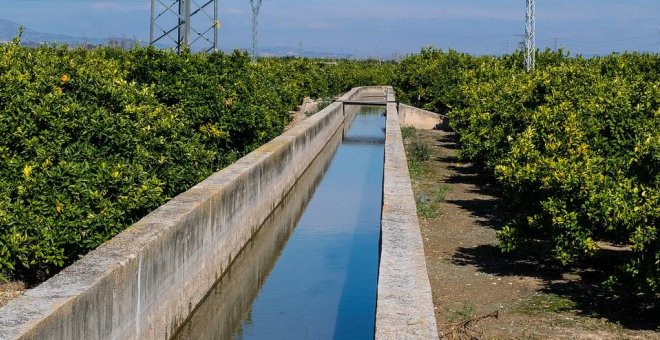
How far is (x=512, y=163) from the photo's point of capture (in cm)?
1063

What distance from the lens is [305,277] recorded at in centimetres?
1330

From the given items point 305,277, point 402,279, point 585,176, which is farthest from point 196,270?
point 585,176

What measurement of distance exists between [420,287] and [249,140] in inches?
432

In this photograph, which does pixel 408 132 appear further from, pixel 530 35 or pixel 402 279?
pixel 402 279

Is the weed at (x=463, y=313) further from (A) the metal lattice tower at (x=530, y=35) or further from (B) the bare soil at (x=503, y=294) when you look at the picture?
(A) the metal lattice tower at (x=530, y=35)

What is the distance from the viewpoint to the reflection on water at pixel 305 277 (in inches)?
421

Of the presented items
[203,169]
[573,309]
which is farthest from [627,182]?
[203,169]

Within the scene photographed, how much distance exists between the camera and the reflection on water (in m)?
10.7

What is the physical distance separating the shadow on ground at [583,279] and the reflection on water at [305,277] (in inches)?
59.1

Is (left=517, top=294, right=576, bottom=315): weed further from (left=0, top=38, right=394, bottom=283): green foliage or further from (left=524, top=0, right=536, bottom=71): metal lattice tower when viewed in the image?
(left=524, top=0, right=536, bottom=71): metal lattice tower

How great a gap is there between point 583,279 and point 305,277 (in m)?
4.87

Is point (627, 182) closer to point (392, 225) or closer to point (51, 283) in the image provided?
point (392, 225)

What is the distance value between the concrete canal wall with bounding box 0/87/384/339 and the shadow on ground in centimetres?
297

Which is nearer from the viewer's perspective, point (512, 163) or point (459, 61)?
point (512, 163)
